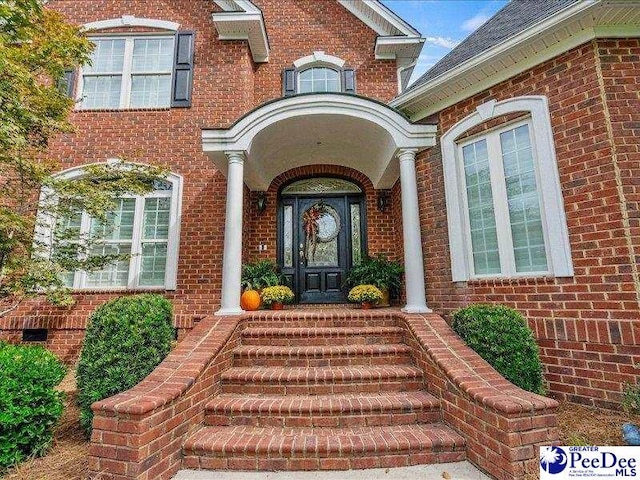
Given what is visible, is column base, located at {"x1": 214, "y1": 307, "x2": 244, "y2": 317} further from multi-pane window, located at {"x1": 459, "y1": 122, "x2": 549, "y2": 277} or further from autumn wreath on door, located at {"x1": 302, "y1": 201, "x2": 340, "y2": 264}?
multi-pane window, located at {"x1": 459, "y1": 122, "x2": 549, "y2": 277}

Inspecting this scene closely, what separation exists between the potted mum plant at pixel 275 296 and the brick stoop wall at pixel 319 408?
4.42ft

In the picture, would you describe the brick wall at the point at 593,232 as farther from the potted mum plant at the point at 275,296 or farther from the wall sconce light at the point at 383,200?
the potted mum plant at the point at 275,296

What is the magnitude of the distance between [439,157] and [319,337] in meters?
3.24

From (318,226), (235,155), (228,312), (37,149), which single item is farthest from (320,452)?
(37,149)

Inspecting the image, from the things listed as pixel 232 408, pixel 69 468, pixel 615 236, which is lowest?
pixel 69 468

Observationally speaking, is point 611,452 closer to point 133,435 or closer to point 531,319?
point 531,319

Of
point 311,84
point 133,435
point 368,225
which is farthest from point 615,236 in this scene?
point 311,84

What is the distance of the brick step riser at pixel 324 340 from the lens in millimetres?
4109

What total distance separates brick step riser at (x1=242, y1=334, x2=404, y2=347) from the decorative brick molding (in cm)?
96

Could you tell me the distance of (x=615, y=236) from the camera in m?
3.55

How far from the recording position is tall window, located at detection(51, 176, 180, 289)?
580cm

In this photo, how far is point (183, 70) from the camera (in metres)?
6.47

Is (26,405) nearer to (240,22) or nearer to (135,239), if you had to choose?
(135,239)

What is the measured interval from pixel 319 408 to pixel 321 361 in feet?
2.53
